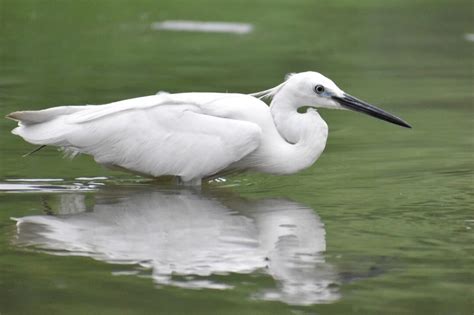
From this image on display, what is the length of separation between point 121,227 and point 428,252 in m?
1.99

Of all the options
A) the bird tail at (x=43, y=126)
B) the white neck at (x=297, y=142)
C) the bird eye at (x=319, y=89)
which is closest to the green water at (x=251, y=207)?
the white neck at (x=297, y=142)

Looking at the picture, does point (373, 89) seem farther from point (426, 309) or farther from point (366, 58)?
point (426, 309)

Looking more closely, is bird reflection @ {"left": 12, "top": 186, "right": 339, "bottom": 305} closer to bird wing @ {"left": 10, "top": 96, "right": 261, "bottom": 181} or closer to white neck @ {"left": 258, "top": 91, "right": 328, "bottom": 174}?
bird wing @ {"left": 10, "top": 96, "right": 261, "bottom": 181}

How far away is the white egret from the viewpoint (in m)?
9.48

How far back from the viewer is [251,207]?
911 cm

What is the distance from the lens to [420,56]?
17922 mm

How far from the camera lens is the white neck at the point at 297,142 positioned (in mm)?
9648

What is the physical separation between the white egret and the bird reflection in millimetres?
274

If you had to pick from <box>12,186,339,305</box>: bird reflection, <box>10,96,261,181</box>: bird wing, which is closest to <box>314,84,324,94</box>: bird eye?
<box>10,96,261,181</box>: bird wing

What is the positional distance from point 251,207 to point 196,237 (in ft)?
3.88

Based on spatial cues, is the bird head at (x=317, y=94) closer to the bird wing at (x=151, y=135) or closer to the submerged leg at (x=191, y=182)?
the bird wing at (x=151, y=135)

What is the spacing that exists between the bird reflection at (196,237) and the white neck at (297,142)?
421 millimetres

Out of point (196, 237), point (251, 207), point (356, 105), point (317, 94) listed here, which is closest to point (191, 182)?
point (251, 207)

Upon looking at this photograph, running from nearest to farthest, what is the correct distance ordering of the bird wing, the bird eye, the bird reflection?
the bird reflection → the bird wing → the bird eye
